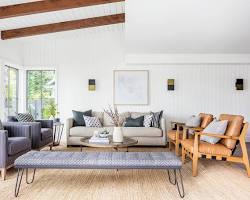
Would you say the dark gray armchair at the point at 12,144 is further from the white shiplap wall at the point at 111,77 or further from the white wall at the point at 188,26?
the white wall at the point at 188,26

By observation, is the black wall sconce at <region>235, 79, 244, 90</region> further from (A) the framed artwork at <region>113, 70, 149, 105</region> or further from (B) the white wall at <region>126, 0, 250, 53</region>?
(A) the framed artwork at <region>113, 70, 149, 105</region>

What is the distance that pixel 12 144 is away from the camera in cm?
345

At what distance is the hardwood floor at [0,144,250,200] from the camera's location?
9.15 feet

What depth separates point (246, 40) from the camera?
→ 17.9 ft

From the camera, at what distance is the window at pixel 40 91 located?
688 centimetres

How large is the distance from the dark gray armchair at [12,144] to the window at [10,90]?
80.7 inches

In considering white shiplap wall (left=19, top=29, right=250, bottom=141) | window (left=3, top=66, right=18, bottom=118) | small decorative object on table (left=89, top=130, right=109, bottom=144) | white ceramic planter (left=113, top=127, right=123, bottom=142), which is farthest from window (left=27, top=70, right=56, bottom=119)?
white ceramic planter (left=113, top=127, right=123, bottom=142)

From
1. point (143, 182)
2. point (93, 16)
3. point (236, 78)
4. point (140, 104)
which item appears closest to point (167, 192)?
point (143, 182)

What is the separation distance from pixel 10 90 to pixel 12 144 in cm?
328

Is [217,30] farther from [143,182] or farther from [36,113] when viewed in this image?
[36,113]

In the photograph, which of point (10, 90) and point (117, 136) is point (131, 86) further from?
point (10, 90)

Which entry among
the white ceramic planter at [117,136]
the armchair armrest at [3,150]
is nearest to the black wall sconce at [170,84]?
the white ceramic planter at [117,136]

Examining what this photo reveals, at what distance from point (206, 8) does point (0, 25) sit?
4.27 m

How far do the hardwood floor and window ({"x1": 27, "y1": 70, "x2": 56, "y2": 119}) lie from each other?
3.35m
